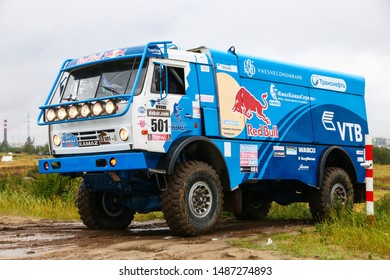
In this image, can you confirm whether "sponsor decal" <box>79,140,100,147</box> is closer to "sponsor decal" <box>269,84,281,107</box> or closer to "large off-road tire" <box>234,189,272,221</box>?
"sponsor decal" <box>269,84,281,107</box>

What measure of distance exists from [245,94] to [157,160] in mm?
2690

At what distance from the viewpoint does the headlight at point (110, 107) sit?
30.5 ft

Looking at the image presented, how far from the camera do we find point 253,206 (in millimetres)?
14469

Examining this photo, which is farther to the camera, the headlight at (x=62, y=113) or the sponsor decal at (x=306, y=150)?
the sponsor decal at (x=306, y=150)

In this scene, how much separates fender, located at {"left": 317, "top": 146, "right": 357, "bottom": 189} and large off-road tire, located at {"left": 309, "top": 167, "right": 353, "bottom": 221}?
6.6 inches

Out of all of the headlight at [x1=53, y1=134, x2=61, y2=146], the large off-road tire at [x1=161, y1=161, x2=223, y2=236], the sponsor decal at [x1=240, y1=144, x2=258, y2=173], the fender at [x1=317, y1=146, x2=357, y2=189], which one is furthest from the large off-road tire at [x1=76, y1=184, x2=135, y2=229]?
the fender at [x1=317, y1=146, x2=357, y2=189]

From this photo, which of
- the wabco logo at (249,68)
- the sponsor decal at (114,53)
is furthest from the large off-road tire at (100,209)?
the wabco logo at (249,68)

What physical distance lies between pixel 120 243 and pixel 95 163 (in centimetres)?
141

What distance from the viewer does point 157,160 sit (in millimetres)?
9594

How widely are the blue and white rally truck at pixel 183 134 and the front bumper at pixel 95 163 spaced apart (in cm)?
2

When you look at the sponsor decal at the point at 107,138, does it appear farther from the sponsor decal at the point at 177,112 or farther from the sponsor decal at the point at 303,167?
the sponsor decal at the point at 303,167

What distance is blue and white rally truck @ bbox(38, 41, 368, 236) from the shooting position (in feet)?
30.9

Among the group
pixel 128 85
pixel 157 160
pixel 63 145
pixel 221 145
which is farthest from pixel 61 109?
pixel 221 145
